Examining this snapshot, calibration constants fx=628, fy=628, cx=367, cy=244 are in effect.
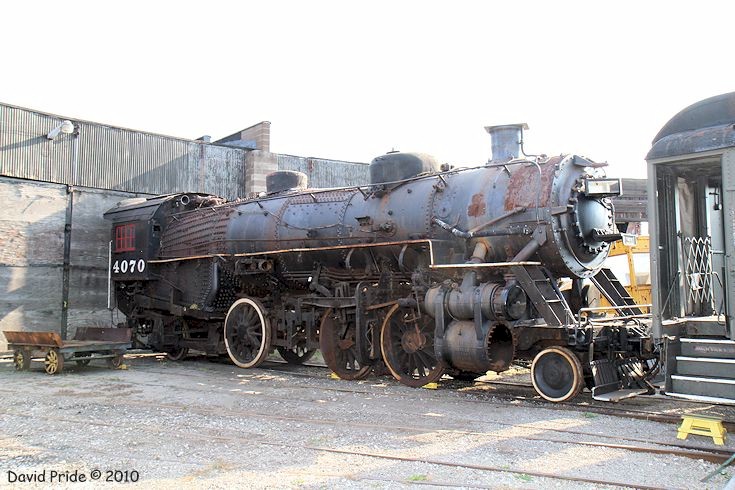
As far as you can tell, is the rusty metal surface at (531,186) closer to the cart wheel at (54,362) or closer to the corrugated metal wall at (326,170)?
the cart wheel at (54,362)

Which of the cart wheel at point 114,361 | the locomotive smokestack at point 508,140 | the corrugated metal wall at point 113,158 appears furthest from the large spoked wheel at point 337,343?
the corrugated metal wall at point 113,158

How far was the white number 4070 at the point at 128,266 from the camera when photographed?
13852 mm

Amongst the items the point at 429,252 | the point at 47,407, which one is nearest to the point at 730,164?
the point at 429,252

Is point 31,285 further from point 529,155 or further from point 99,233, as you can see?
point 529,155

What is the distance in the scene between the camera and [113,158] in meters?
16.8

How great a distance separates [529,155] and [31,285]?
12.1 m

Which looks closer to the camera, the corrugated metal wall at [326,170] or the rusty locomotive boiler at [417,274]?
the rusty locomotive boiler at [417,274]

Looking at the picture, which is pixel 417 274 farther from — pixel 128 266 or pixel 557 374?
pixel 128 266

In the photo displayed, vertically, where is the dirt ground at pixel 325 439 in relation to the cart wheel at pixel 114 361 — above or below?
below

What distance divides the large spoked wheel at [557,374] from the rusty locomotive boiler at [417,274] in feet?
0.05

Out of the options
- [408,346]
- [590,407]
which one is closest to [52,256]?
[408,346]

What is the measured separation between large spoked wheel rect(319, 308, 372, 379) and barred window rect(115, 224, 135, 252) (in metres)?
5.88

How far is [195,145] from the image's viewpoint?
1844 centimetres

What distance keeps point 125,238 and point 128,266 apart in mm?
712
